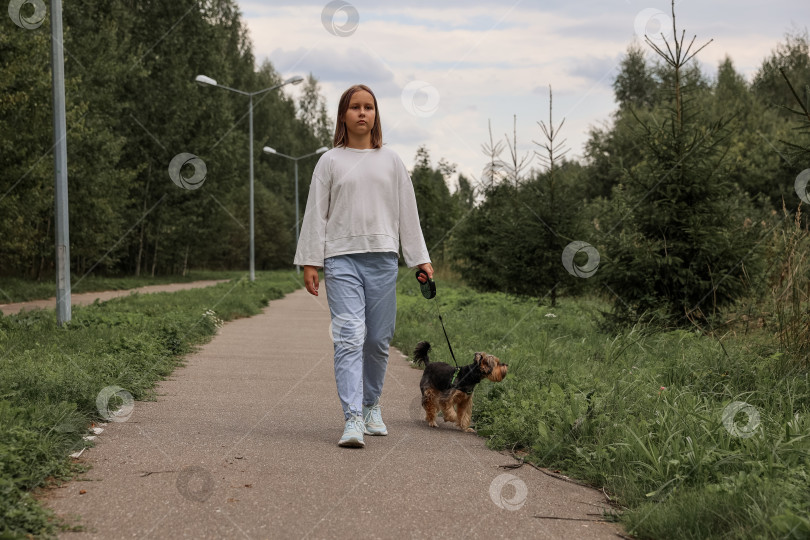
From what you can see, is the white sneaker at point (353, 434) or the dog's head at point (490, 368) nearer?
the white sneaker at point (353, 434)

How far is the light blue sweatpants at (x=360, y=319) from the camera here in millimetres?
5109

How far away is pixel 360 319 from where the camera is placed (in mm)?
5199

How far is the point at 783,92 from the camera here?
4953 centimetres

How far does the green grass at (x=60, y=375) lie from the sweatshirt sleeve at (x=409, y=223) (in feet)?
7.62

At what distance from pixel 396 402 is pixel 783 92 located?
163 feet

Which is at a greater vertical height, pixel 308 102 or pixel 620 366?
pixel 308 102

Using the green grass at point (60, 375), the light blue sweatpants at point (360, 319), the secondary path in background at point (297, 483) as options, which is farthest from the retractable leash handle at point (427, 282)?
the green grass at point (60, 375)

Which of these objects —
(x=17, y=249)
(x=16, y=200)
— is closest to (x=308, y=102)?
(x=17, y=249)

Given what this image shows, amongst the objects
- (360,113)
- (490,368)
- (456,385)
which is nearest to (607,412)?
(490,368)

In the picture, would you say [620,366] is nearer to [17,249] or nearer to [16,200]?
[16,200]

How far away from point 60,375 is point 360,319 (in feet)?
8.04

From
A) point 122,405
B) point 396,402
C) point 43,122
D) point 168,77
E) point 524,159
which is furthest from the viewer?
point 168,77

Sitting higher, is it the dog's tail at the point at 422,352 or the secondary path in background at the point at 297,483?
the dog's tail at the point at 422,352

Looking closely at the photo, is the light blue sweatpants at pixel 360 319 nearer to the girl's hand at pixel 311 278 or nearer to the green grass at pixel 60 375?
the girl's hand at pixel 311 278
